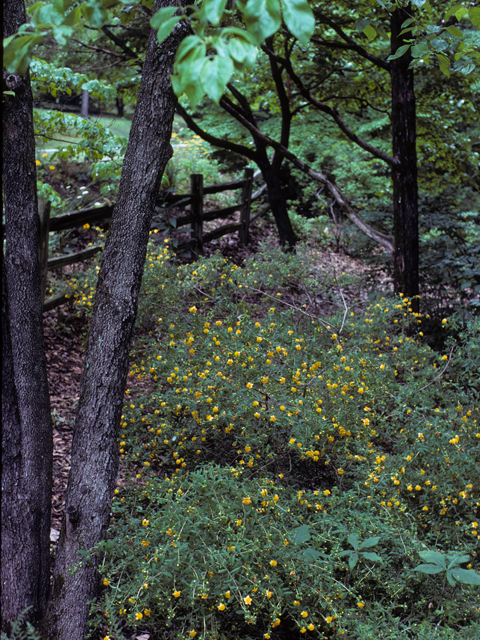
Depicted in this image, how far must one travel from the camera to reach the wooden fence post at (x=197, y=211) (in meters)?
7.81

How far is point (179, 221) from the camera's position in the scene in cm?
751

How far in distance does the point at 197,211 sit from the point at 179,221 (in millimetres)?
484

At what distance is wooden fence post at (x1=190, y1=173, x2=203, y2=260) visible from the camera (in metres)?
7.81

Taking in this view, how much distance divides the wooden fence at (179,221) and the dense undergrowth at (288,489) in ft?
3.22

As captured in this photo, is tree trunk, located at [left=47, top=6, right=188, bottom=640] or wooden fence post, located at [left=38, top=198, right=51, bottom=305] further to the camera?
wooden fence post, located at [left=38, top=198, right=51, bottom=305]

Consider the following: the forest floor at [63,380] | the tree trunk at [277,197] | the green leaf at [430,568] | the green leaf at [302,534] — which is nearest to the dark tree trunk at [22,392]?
the forest floor at [63,380]

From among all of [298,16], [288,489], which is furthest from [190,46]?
[288,489]

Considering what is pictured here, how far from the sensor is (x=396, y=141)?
6129 millimetres

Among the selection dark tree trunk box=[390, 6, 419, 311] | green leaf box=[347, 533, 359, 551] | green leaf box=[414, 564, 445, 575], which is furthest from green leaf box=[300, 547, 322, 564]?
dark tree trunk box=[390, 6, 419, 311]

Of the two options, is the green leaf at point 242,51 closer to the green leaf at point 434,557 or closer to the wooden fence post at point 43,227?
the green leaf at point 434,557

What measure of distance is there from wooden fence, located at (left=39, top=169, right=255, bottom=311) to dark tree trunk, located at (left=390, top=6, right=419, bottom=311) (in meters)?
2.83

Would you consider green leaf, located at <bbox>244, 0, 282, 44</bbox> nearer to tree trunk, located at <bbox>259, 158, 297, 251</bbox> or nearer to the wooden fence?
the wooden fence

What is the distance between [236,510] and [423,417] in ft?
5.59

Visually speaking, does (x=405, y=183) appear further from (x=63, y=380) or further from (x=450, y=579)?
(x=450, y=579)
